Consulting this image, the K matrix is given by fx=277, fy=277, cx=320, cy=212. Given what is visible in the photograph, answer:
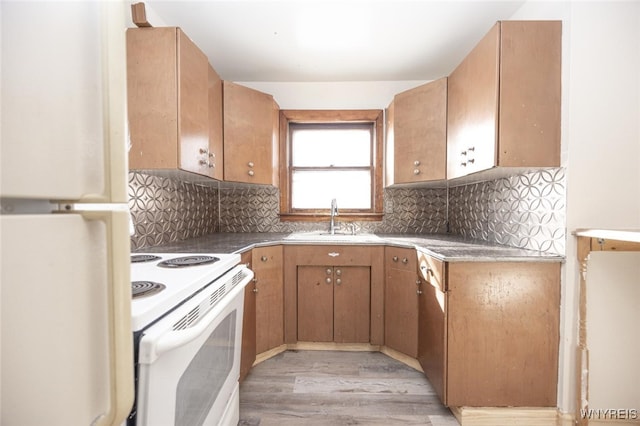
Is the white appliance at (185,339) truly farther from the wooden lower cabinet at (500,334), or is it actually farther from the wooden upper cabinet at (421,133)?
the wooden upper cabinet at (421,133)

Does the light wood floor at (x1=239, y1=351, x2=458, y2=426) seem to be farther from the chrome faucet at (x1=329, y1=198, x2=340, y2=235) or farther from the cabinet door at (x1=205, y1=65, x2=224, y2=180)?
the cabinet door at (x1=205, y1=65, x2=224, y2=180)

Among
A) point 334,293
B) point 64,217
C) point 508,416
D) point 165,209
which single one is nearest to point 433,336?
point 508,416

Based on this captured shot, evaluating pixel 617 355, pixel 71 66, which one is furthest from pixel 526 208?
pixel 71 66

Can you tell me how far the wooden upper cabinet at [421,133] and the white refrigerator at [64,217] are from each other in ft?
6.52

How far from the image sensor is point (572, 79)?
1.35m

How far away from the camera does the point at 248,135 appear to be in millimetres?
2207

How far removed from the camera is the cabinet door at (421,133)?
6.59 feet

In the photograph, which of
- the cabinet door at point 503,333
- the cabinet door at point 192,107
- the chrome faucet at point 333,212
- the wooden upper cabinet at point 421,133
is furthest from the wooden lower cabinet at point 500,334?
the cabinet door at point 192,107

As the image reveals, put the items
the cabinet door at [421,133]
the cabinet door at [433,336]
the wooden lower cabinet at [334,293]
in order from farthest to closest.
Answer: the wooden lower cabinet at [334,293], the cabinet door at [421,133], the cabinet door at [433,336]

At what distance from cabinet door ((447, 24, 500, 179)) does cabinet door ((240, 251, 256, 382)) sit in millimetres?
1499

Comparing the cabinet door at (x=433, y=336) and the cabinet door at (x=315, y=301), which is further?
the cabinet door at (x=315, y=301)

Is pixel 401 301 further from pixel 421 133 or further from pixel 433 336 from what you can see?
pixel 421 133

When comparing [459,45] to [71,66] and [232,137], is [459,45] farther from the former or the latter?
[71,66]

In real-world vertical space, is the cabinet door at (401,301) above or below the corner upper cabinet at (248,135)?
below
